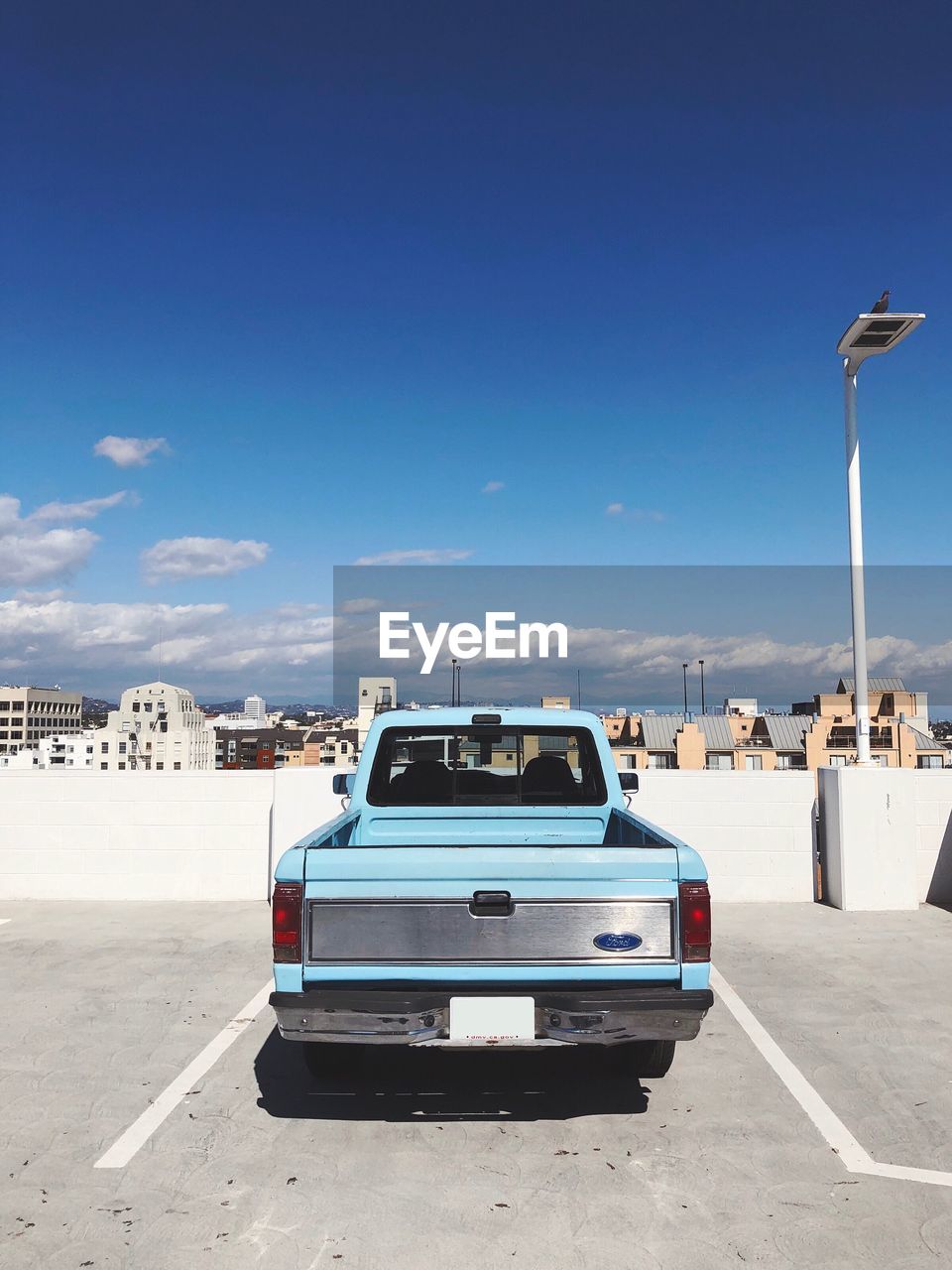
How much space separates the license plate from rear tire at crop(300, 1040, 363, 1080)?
1087 mm

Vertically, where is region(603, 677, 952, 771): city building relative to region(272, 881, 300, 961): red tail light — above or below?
below

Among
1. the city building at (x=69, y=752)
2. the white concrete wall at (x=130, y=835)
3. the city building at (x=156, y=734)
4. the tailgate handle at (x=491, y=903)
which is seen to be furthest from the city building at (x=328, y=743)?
the tailgate handle at (x=491, y=903)

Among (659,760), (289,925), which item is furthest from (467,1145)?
(659,760)

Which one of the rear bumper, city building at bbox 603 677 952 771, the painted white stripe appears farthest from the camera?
city building at bbox 603 677 952 771

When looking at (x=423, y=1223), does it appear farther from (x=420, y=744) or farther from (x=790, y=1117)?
(x=420, y=744)

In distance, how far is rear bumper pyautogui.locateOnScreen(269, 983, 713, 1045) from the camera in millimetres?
3475

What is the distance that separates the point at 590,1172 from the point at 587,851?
125cm

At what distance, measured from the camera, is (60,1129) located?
12.9 feet

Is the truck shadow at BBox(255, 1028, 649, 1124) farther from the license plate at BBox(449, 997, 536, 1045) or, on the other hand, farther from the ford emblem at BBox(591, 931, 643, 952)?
the ford emblem at BBox(591, 931, 643, 952)

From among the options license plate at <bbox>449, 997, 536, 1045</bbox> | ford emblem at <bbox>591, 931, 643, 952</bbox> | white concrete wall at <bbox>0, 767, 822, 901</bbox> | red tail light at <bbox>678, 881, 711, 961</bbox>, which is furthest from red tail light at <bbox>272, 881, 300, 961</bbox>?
white concrete wall at <bbox>0, 767, 822, 901</bbox>

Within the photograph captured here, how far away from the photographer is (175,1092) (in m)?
4.34

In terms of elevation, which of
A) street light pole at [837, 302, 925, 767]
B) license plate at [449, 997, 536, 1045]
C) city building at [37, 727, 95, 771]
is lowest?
city building at [37, 727, 95, 771]

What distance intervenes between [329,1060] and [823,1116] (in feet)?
7.60

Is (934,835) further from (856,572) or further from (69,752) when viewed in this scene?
(69,752)
